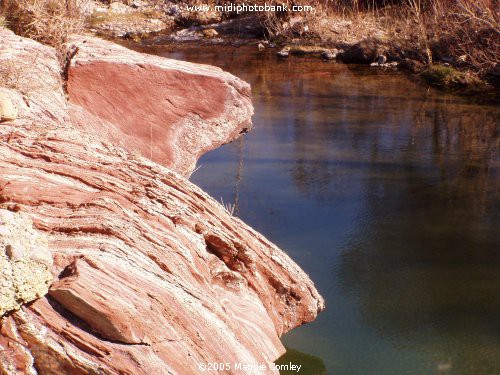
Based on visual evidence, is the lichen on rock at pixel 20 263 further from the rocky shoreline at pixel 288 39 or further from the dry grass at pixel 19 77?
the rocky shoreline at pixel 288 39

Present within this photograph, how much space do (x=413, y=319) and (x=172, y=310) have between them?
2645 mm

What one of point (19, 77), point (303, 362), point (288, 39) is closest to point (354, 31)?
point (288, 39)

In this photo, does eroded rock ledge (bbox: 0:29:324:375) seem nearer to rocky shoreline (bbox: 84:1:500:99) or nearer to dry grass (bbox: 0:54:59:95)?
dry grass (bbox: 0:54:59:95)

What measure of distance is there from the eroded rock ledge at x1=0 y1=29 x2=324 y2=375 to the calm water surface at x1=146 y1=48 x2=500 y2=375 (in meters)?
0.81

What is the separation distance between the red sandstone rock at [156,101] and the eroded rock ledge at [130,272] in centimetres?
187

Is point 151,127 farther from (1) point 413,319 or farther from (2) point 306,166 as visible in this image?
(1) point 413,319

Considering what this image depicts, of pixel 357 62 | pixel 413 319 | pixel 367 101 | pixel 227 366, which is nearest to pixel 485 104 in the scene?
pixel 367 101

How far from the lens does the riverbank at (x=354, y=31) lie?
502 inches

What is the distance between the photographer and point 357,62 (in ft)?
48.6

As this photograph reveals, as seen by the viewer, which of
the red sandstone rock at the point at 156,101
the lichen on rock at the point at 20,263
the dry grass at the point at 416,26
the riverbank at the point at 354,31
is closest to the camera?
the lichen on rock at the point at 20,263

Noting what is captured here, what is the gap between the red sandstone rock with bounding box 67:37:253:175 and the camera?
22.3 ft

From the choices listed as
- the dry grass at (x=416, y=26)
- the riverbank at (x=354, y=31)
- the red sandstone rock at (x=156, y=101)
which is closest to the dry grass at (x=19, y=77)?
the red sandstone rock at (x=156, y=101)

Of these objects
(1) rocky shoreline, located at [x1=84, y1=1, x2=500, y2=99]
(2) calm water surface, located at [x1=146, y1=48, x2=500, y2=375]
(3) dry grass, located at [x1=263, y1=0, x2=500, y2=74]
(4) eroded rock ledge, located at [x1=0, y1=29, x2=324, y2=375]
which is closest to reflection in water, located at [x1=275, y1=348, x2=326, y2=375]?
(2) calm water surface, located at [x1=146, y1=48, x2=500, y2=375]

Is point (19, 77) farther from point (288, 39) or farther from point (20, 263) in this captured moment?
point (288, 39)
